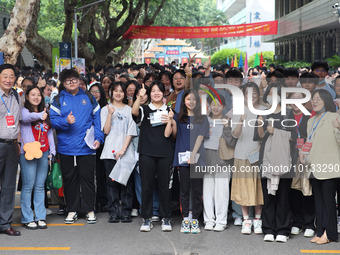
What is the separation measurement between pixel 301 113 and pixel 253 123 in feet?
1.92

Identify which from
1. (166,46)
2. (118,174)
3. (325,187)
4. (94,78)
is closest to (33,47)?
(94,78)

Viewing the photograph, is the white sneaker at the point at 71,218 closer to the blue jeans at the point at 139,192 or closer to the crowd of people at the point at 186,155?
the crowd of people at the point at 186,155

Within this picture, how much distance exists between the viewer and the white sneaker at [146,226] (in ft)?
21.8

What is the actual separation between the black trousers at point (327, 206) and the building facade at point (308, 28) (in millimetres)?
21790

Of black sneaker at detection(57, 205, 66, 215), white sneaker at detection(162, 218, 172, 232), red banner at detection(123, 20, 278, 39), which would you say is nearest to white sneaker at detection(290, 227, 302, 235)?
white sneaker at detection(162, 218, 172, 232)

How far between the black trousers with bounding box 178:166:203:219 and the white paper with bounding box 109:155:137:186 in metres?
0.71

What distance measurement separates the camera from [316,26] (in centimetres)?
3047

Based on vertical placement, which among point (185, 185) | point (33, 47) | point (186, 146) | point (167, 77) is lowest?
point (185, 185)

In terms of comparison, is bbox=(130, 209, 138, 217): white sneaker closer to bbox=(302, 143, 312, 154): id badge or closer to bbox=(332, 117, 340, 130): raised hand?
bbox=(302, 143, 312, 154): id badge

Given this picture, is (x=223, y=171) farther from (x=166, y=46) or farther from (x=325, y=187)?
(x=166, y=46)

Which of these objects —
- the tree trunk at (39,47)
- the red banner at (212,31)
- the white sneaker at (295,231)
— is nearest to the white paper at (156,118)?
the white sneaker at (295,231)

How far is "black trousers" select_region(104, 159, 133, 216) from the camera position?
7074 mm

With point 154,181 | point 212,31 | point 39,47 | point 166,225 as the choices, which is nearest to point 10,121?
point 154,181

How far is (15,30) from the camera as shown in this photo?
1416cm
